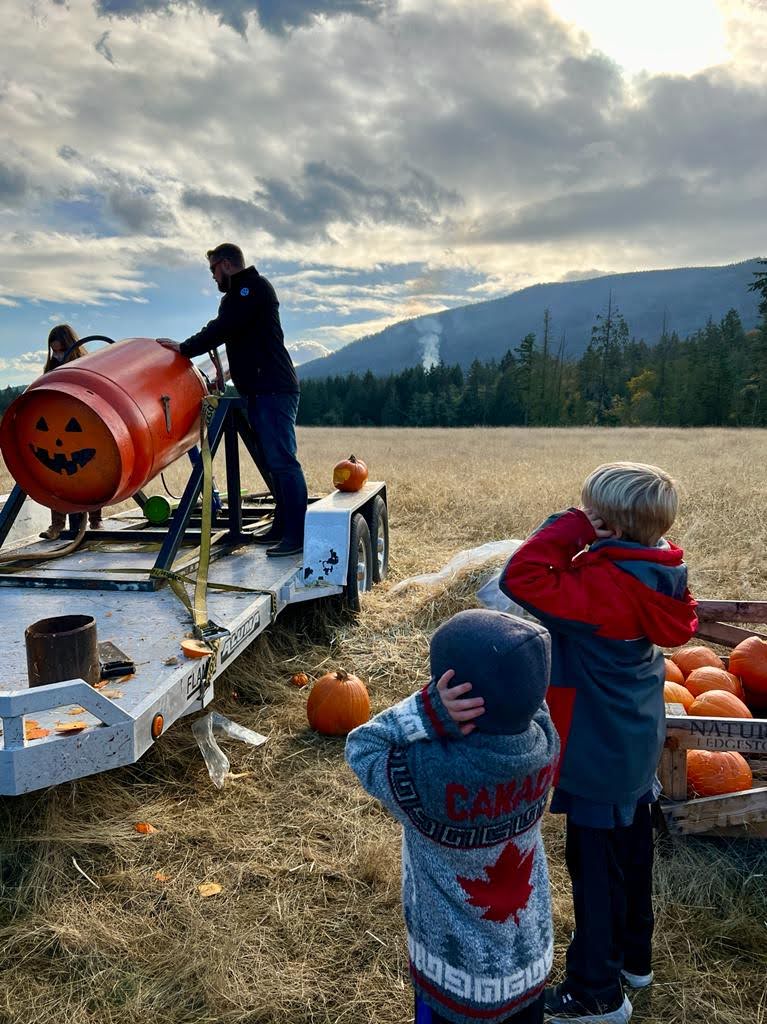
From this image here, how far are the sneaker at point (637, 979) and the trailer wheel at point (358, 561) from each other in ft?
11.4

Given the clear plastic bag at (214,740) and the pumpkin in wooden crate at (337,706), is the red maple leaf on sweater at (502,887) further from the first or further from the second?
the pumpkin in wooden crate at (337,706)

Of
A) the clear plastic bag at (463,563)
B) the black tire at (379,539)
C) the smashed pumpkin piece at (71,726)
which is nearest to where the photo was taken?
the smashed pumpkin piece at (71,726)

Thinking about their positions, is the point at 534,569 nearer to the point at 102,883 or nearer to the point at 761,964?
the point at 761,964

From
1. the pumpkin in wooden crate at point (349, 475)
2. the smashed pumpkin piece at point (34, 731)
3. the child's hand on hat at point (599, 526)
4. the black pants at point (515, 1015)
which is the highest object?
the child's hand on hat at point (599, 526)

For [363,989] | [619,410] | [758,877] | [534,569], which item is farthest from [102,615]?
[619,410]

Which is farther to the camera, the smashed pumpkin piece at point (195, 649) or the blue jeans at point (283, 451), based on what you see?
the blue jeans at point (283, 451)

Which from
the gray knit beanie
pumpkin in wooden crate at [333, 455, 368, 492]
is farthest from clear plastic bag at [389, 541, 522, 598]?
the gray knit beanie

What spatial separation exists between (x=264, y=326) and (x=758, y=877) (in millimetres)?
4661

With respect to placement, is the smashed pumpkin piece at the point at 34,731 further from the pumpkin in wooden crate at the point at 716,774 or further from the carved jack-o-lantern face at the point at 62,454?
the pumpkin in wooden crate at the point at 716,774

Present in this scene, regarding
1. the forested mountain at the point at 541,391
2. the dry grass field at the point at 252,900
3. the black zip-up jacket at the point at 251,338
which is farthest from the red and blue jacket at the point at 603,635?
the forested mountain at the point at 541,391

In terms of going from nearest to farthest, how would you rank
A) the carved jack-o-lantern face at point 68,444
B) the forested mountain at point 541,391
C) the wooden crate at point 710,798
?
the wooden crate at point 710,798 → the carved jack-o-lantern face at point 68,444 → the forested mountain at point 541,391

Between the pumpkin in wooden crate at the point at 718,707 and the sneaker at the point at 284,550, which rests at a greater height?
the sneaker at the point at 284,550

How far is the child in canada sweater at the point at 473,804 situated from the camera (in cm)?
157

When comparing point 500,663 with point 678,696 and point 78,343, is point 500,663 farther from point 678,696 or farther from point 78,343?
point 78,343
